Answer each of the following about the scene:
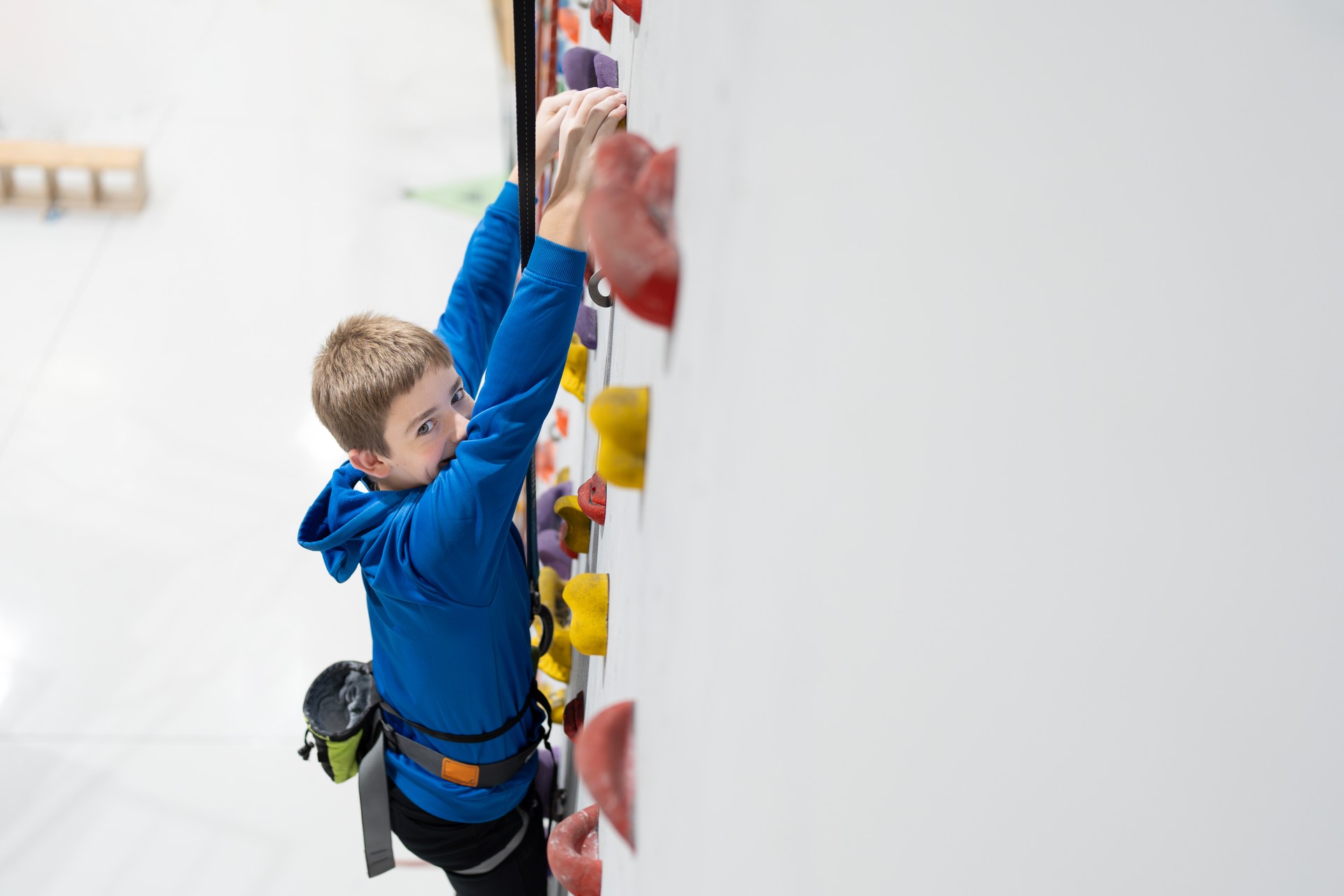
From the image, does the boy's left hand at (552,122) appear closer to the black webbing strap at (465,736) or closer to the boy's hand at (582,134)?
the boy's hand at (582,134)

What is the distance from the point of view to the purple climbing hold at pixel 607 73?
3.17 feet

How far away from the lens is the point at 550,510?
140cm

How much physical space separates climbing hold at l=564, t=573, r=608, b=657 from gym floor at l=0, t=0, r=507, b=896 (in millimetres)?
1147

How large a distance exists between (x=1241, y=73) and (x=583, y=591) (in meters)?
0.69

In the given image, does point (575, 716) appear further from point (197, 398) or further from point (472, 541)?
point (197, 398)

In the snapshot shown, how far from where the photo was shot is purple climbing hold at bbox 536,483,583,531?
1.38 meters

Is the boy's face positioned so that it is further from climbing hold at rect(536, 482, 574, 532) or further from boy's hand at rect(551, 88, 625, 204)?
climbing hold at rect(536, 482, 574, 532)

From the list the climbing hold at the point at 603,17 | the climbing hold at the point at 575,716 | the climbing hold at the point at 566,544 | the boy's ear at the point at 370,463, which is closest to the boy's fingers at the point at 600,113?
the climbing hold at the point at 603,17

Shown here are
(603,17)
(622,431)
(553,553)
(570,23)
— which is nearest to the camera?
(622,431)

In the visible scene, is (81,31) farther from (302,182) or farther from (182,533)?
(182,533)

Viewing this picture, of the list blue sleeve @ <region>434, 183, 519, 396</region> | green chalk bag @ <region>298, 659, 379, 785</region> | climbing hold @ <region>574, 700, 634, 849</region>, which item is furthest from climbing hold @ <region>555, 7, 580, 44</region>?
climbing hold @ <region>574, 700, 634, 849</region>

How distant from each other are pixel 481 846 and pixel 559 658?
246 mm

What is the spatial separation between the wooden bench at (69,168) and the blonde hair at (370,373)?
2.85 metres

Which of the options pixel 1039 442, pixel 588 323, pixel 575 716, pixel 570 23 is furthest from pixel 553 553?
pixel 1039 442
